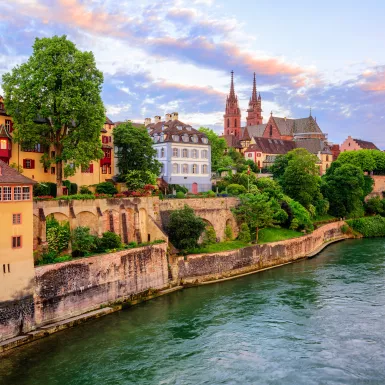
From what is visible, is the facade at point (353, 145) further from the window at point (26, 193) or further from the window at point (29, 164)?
the window at point (26, 193)

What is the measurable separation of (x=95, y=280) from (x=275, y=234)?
2511 cm

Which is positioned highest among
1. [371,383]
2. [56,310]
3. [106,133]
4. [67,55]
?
[67,55]

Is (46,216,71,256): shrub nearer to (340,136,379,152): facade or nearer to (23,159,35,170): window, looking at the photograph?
(23,159,35,170): window

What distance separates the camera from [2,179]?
2764 cm

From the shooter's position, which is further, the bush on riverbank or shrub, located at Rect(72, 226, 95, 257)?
the bush on riverbank

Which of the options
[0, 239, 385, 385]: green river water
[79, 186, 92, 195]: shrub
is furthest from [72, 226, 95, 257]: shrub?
[79, 186, 92, 195]: shrub

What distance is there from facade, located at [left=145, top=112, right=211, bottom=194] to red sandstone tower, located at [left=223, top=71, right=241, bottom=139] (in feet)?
252

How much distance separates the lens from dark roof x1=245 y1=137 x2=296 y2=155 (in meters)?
100

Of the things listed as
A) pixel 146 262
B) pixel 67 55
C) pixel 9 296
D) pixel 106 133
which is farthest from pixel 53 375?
pixel 106 133

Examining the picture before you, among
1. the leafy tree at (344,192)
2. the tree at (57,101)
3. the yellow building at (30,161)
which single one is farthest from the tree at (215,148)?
the tree at (57,101)

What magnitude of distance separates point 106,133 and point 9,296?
89.2 feet

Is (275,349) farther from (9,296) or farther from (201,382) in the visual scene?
(9,296)

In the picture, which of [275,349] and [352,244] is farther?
[352,244]

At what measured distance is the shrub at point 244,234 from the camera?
48.9 metres
